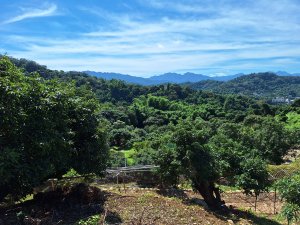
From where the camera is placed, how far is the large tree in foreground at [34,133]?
9617mm

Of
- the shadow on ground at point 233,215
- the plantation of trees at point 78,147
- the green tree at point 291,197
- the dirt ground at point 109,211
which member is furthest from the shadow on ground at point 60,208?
the green tree at point 291,197

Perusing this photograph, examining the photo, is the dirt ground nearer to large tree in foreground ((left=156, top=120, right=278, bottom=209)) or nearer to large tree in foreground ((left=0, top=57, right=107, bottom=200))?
large tree in foreground ((left=0, top=57, right=107, bottom=200))

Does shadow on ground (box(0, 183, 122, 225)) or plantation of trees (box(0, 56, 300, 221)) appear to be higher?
plantation of trees (box(0, 56, 300, 221))

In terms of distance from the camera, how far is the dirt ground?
1044 cm

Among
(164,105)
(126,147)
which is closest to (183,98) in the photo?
(164,105)

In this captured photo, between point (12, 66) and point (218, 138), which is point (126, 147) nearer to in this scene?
point (218, 138)

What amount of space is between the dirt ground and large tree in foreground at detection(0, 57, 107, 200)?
2.68 ft

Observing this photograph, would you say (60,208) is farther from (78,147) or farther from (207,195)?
(207,195)

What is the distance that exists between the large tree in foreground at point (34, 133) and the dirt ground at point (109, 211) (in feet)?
2.68

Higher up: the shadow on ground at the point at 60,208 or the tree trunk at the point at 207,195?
the shadow on ground at the point at 60,208

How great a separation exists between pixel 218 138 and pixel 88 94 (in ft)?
20.2

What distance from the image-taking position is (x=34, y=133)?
10.2m

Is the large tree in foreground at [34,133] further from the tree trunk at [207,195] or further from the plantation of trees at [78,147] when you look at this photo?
the tree trunk at [207,195]

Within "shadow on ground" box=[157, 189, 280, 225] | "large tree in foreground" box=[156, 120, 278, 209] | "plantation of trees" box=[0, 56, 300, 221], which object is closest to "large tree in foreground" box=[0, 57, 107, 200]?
"plantation of trees" box=[0, 56, 300, 221]
